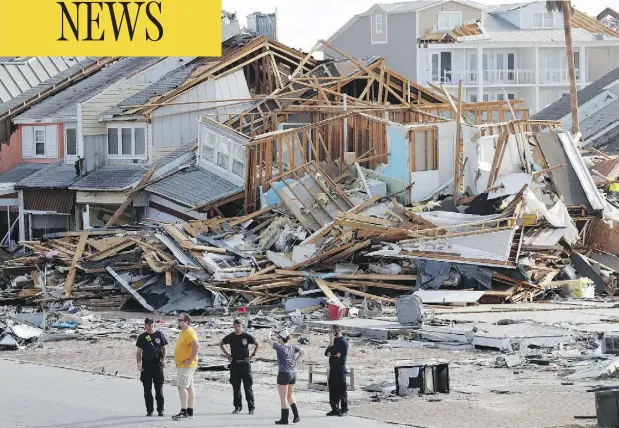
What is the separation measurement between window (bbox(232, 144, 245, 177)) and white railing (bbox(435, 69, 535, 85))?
135ft

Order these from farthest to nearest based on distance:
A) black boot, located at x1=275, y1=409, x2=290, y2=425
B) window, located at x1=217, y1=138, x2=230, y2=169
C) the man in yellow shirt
A: window, located at x1=217, y1=138, x2=230, y2=169 < the man in yellow shirt < black boot, located at x1=275, y1=409, x2=290, y2=425

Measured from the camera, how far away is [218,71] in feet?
144

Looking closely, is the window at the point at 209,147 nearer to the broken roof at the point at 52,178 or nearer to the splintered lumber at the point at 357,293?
the broken roof at the point at 52,178

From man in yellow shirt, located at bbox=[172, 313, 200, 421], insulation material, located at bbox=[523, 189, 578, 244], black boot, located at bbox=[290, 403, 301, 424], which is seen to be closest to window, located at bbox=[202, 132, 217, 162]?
insulation material, located at bbox=[523, 189, 578, 244]

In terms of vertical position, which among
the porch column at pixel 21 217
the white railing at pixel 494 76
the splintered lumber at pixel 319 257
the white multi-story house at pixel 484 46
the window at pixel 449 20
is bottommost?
the splintered lumber at pixel 319 257

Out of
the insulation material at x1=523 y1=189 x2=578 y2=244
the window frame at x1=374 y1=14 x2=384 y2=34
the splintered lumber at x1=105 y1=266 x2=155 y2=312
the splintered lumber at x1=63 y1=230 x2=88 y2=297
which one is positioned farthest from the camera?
the window frame at x1=374 y1=14 x2=384 y2=34

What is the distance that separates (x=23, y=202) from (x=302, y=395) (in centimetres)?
2619

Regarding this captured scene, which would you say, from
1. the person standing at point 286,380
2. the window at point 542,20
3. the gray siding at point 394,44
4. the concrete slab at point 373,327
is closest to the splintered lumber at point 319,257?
the concrete slab at point 373,327

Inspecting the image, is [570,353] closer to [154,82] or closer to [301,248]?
[301,248]

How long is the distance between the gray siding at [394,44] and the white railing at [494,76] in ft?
7.71

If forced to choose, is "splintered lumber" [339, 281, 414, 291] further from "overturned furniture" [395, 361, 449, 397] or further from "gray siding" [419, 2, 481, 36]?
"gray siding" [419, 2, 481, 36]

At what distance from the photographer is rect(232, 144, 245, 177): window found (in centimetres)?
3875

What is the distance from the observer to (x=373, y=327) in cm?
2628

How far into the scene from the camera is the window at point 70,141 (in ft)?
149
